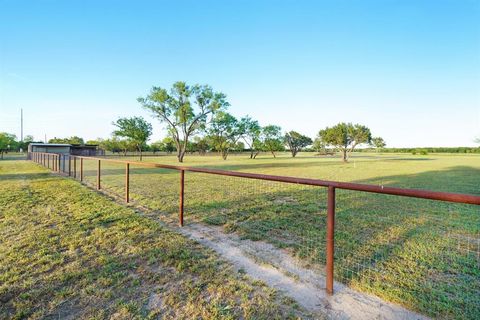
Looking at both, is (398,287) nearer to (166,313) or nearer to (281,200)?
(166,313)

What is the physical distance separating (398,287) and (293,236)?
1710 millimetres

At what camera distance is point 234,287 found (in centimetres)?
246

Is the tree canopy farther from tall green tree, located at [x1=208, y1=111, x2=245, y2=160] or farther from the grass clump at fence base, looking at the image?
the grass clump at fence base

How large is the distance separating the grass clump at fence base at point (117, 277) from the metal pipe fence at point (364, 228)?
2.86 feet

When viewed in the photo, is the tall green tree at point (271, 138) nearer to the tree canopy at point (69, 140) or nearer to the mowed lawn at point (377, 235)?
the mowed lawn at point (377, 235)

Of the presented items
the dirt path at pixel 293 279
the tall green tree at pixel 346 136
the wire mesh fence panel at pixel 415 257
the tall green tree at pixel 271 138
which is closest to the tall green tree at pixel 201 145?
the tall green tree at pixel 271 138

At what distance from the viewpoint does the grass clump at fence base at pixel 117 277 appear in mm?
2102

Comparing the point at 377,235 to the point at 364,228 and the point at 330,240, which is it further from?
the point at 330,240

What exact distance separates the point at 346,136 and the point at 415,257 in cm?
3433

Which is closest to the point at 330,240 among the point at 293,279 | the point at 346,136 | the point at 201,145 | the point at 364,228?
the point at 293,279

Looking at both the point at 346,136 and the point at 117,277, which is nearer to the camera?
the point at 117,277

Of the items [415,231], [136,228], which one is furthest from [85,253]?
[415,231]

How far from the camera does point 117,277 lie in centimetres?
261

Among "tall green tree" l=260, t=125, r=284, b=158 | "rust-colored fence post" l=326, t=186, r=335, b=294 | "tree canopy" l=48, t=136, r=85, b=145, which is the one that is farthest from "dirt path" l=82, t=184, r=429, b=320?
"tree canopy" l=48, t=136, r=85, b=145
